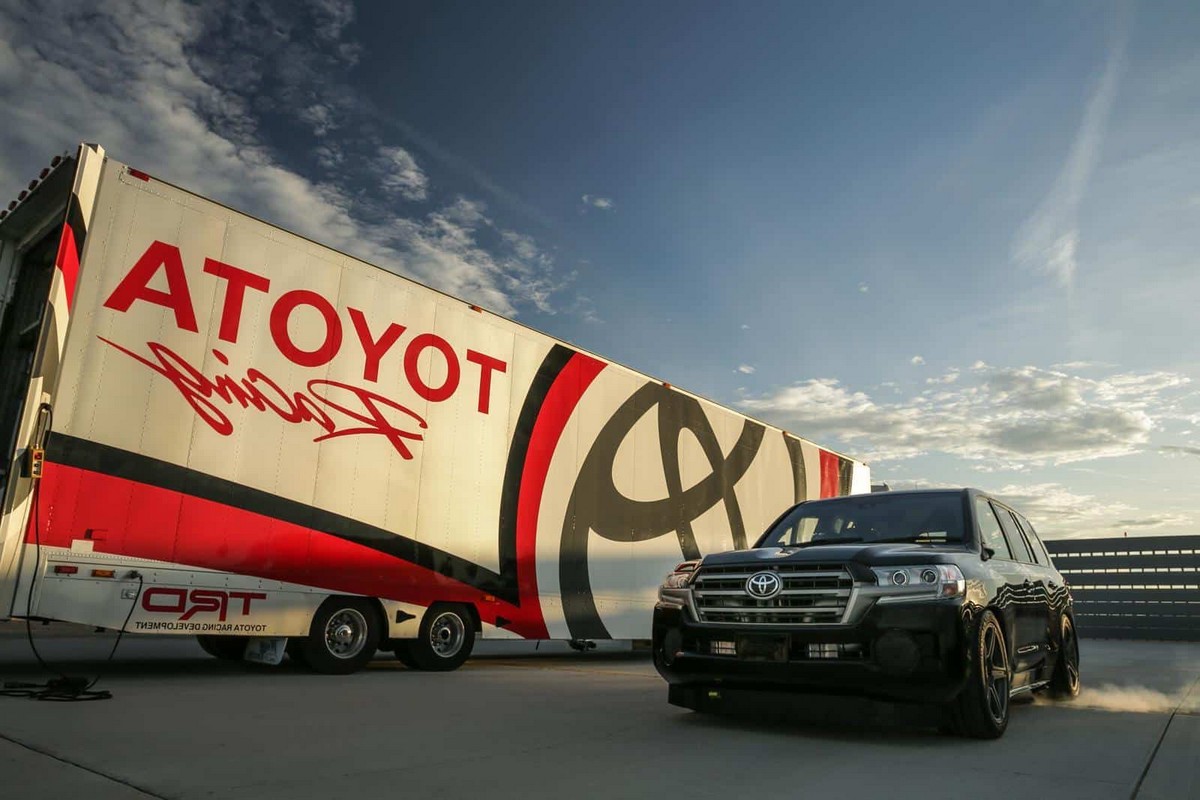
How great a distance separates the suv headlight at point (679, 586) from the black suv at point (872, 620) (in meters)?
0.01

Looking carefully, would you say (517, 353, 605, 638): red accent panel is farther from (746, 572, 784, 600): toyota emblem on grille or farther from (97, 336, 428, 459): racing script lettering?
(746, 572, 784, 600): toyota emblem on grille

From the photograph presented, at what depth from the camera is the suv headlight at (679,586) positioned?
612 cm

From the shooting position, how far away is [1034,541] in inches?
327

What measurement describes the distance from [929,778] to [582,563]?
7063 millimetres

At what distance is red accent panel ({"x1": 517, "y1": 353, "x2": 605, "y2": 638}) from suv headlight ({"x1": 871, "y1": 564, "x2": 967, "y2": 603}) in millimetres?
5605

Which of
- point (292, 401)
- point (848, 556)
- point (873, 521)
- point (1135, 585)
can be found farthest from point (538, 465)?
point (1135, 585)

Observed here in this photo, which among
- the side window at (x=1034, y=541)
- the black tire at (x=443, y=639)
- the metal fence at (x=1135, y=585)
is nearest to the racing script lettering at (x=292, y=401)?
the black tire at (x=443, y=639)

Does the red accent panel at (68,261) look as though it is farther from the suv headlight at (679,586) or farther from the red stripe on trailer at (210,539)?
the suv headlight at (679,586)

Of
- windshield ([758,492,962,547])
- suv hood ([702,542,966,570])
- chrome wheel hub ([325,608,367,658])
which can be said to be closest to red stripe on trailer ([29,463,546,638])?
chrome wheel hub ([325,608,367,658])

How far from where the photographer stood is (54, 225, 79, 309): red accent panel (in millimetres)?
6836

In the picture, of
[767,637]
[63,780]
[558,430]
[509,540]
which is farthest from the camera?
[558,430]

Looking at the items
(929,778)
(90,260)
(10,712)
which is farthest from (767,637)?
(90,260)

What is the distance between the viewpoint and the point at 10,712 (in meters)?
5.46

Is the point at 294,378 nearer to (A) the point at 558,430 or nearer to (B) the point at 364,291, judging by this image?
(B) the point at 364,291
